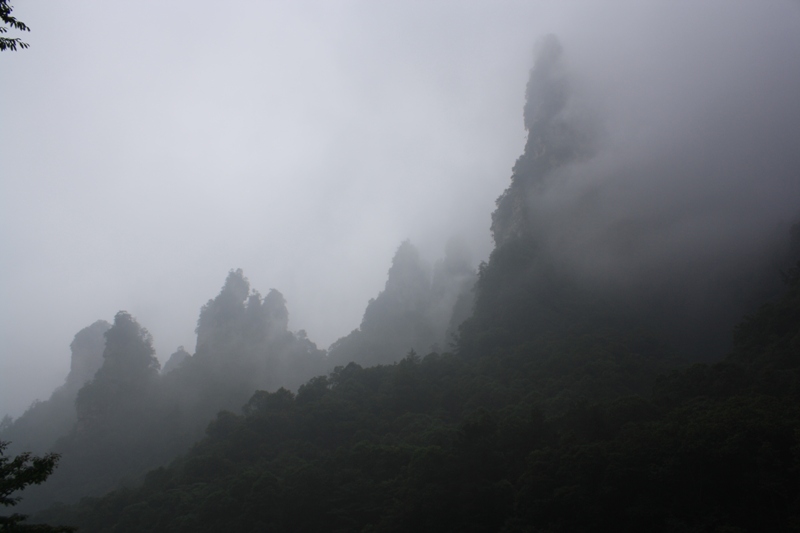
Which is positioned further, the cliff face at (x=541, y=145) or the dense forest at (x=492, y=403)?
the cliff face at (x=541, y=145)

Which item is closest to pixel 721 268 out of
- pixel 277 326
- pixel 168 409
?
pixel 277 326

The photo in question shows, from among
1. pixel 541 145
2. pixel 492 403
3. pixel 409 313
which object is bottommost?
pixel 492 403

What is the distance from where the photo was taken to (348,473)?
22.5 m

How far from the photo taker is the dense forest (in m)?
16.2

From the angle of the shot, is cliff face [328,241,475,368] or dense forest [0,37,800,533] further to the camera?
cliff face [328,241,475,368]

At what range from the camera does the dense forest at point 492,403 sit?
16156 millimetres

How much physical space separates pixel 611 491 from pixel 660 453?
1923 mm

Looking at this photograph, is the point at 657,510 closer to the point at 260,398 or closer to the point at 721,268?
the point at 260,398

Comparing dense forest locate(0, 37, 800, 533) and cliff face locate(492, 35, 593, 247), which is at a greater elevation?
cliff face locate(492, 35, 593, 247)

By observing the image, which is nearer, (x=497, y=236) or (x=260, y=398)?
(x=260, y=398)

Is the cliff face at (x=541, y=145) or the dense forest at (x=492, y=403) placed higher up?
the cliff face at (x=541, y=145)

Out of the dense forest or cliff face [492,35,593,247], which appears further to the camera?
cliff face [492,35,593,247]

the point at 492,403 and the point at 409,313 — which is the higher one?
the point at 409,313

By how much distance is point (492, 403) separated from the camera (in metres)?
29.5
